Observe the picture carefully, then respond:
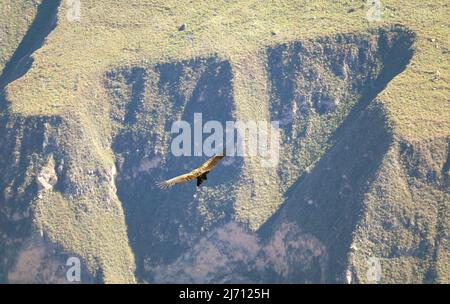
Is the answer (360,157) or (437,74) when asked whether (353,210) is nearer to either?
(360,157)

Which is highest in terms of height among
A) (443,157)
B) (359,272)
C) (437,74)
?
(437,74)
